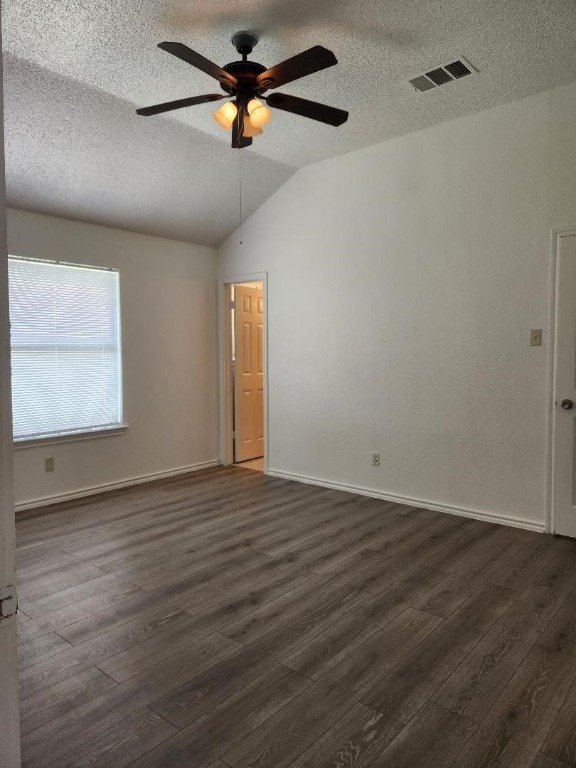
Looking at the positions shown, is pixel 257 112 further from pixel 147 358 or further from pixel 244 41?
pixel 147 358

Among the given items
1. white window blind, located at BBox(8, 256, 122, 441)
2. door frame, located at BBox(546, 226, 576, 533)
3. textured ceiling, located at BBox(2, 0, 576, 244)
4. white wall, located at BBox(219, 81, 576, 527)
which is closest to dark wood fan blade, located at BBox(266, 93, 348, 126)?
textured ceiling, located at BBox(2, 0, 576, 244)

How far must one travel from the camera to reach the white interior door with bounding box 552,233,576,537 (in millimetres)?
3516

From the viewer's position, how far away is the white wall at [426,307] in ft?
12.1

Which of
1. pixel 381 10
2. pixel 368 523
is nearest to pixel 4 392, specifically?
pixel 381 10

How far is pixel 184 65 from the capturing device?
3053 mm

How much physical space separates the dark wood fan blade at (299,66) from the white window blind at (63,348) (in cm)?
276

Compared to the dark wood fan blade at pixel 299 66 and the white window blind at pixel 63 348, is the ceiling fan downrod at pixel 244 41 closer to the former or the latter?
the dark wood fan blade at pixel 299 66

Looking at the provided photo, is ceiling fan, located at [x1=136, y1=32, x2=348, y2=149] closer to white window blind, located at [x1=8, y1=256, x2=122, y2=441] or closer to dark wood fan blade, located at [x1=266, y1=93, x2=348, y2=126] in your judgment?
dark wood fan blade, located at [x1=266, y1=93, x2=348, y2=126]

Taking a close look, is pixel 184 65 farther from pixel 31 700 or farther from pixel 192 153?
pixel 31 700

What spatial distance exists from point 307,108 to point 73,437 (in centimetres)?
342

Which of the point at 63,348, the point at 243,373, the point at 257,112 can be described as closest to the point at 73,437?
the point at 63,348

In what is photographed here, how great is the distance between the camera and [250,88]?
2637 mm

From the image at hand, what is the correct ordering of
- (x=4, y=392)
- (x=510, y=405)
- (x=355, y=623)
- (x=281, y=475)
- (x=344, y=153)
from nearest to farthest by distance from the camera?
(x=4, y=392), (x=355, y=623), (x=510, y=405), (x=344, y=153), (x=281, y=475)

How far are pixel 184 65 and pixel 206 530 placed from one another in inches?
123
